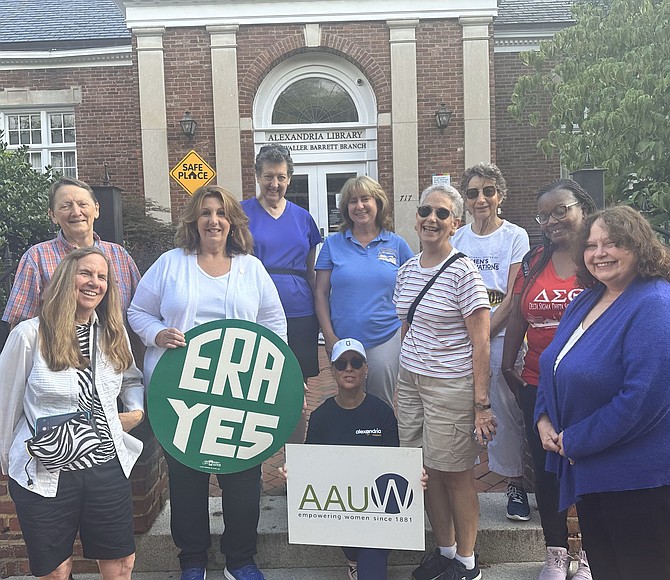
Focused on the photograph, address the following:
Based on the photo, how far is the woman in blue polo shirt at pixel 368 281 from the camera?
3482 mm

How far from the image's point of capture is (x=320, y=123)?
13742 mm

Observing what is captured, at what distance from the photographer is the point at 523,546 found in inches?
138

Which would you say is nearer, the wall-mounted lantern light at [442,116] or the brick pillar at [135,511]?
the brick pillar at [135,511]

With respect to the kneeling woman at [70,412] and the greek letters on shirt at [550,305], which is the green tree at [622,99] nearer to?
the greek letters on shirt at [550,305]

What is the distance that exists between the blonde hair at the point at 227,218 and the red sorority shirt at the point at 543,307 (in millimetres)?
1423

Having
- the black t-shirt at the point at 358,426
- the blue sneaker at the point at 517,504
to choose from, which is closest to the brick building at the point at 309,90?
the blue sneaker at the point at 517,504

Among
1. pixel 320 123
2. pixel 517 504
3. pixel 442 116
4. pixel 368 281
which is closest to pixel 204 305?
pixel 368 281

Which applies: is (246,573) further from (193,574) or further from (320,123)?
(320,123)

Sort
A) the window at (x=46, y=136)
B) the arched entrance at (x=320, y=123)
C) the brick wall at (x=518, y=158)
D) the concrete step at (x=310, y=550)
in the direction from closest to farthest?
1. the concrete step at (x=310, y=550)
2. the arched entrance at (x=320, y=123)
3. the brick wall at (x=518, y=158)
4. the window at (x=46, y=136)

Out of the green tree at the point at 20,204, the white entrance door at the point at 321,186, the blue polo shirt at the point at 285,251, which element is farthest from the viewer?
the white entrance door at the point at 321,186

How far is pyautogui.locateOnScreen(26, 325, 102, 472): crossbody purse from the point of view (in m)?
2.41

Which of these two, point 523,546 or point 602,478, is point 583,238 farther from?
point 523,546

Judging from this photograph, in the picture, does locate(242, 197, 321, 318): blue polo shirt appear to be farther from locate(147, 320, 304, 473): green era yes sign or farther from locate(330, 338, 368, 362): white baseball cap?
locate(147, 320, 304, 473): green era yes sign

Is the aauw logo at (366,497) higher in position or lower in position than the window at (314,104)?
lower
